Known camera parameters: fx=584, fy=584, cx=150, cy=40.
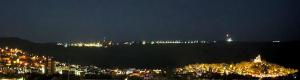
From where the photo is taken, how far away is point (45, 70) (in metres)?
53.1

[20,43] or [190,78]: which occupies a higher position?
[20,43]

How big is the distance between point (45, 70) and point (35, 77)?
9.64 m

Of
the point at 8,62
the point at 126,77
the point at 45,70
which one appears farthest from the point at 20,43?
the point at 126,77

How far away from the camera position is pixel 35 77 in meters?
43.5

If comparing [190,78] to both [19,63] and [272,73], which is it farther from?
[19,63]

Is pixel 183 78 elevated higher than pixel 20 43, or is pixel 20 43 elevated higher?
Answer: pixel 20 43

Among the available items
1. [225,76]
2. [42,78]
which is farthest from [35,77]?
[225,76]

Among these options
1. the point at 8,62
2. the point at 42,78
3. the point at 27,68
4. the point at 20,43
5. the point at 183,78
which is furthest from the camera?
the point at 20,43

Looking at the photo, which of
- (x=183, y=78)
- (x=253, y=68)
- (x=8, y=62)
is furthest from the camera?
(x=8, y=62)

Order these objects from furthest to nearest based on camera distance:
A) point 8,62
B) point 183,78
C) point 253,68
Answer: point 8,62, point 253,68, point 183,78

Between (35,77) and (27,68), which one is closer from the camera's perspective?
(35,77)

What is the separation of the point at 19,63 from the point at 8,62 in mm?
1151

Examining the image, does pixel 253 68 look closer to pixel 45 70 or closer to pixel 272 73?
pixel 272 73

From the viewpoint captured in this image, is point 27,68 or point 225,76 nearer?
point 225,76
